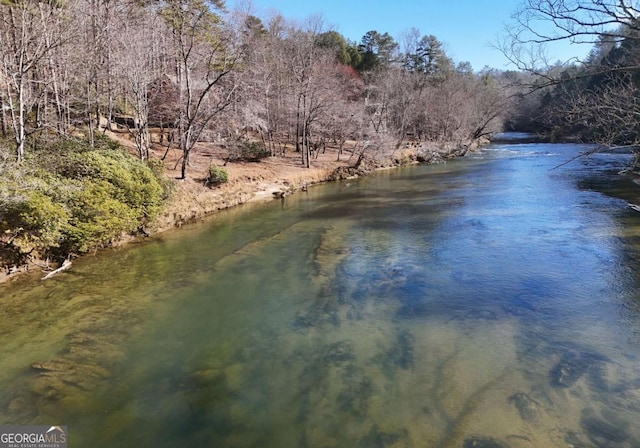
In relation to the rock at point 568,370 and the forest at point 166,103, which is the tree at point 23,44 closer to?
the forest at point 166,103

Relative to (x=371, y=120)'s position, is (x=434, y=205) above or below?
below

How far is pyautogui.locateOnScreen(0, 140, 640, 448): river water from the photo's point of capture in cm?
539

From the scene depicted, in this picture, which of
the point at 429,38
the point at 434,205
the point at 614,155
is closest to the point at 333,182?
the point at 434,205

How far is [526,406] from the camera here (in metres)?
5.63

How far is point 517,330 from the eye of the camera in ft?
25.1

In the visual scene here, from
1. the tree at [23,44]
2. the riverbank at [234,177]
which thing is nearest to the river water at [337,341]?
the riverbank at [234,177]

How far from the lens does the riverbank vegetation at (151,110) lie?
1112 cm

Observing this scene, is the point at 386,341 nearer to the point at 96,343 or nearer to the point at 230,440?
the point at 230,440

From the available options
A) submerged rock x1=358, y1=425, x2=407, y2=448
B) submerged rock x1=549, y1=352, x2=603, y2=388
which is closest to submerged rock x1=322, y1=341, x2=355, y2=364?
submerged rock x1=358, y1=425, x2=407, y2=448

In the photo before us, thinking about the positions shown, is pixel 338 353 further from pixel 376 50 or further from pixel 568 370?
pixel 376 50

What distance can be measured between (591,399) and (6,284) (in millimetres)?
11943

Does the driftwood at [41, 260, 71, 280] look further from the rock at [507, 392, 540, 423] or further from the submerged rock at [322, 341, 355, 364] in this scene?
the rock at [507, 392, 540, 423]

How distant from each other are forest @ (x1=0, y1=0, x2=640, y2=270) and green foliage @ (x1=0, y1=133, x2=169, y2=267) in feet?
0.12

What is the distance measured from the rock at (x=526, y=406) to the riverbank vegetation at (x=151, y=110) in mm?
4159
